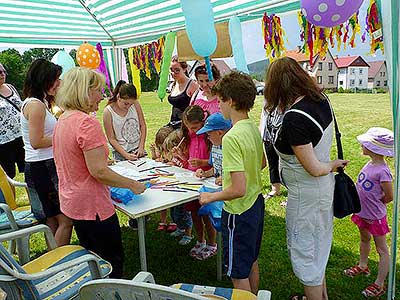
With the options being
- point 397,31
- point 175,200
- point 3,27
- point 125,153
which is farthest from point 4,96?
point 397,31

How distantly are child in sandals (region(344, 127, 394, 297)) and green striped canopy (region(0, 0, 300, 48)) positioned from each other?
6.73ft

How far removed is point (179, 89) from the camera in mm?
3424

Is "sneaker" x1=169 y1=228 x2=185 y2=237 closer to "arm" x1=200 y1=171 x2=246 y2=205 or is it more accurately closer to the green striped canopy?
"arm" x1=200 y1=171 x2=246 y2=205

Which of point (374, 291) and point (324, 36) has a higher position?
point (324, 36)

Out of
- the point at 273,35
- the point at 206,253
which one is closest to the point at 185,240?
the point at 206,253

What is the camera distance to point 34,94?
2.32m

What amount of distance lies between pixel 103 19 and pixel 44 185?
336 centimetres

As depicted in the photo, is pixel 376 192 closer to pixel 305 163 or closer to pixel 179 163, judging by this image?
pixel 305 163

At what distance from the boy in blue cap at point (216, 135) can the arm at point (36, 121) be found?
101 cm

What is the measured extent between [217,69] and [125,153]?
1.05 meters

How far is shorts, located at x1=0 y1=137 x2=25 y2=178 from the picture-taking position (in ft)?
11.3

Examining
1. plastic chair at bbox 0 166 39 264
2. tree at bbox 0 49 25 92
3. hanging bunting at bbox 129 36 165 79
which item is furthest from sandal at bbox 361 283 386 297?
tree at bbox 0 49 25 92

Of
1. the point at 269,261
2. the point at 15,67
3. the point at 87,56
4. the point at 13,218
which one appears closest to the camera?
the point at 13,218

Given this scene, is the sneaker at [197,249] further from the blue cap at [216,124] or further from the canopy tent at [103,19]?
the canopy tent at [103,19]
